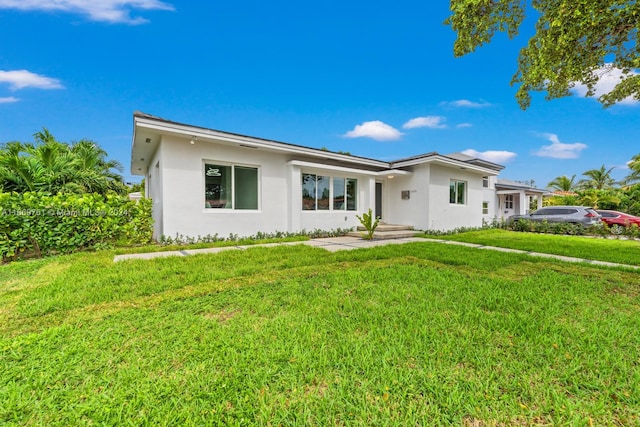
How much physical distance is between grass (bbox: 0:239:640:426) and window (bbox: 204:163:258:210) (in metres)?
4.89

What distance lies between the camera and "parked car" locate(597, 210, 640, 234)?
14.7m

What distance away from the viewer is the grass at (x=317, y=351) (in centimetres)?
168

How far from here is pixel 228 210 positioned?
366 inches

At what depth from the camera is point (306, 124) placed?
20.9 metres

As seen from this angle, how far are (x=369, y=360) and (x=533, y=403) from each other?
1.07 m

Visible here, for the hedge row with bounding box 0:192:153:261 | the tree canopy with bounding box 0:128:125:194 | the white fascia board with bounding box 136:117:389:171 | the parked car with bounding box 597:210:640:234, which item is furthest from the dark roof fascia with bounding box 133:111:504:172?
the parked car with bounding box 597:210:640:234

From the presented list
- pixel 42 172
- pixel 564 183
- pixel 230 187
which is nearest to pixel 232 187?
pixel 230 187

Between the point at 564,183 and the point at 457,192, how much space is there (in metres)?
29.8

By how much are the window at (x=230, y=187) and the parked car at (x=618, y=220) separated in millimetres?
18592

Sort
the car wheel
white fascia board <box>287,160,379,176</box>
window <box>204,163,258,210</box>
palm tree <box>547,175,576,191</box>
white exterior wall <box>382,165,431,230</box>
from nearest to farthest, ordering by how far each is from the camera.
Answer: window <box>204,163,258,210</box>, white fascia board <box>287,160,379,176</box>, white exterior wall <box>382,165,431,230</box>, the car wheel, palm tree <box>547,175,576,191</box>

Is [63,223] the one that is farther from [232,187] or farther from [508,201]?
[508,201]

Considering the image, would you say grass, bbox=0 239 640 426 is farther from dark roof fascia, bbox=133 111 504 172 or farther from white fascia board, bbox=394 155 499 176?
white fascia board, bbox=394 155 499 176

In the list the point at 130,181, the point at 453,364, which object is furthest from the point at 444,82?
Answer: the point at 130,181

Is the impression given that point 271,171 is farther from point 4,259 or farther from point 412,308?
point 412,308
